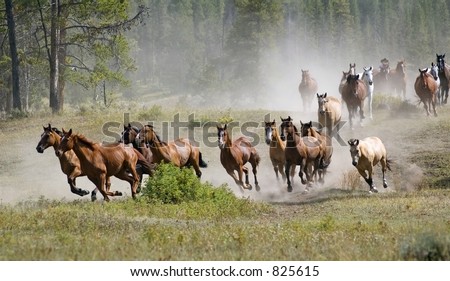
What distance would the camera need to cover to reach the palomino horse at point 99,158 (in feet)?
65.9

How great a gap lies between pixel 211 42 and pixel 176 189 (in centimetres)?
10990

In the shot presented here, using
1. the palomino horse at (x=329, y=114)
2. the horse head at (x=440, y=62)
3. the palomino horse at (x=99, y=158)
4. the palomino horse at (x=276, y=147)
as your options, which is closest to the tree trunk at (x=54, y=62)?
the palomino horse at (x=329, y=114)

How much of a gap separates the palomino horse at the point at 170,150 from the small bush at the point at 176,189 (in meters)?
1.29

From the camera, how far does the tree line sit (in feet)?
147

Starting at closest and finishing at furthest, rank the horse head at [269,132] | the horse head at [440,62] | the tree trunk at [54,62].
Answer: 1. the horse head at [269,132]
2. the horse head at [440,62]
3. the tree trunk at [54,62]

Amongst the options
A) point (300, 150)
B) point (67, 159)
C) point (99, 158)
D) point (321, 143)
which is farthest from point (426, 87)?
point (99, 158)

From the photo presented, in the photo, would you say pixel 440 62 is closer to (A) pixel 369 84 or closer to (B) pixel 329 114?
(A) pixel 369 84

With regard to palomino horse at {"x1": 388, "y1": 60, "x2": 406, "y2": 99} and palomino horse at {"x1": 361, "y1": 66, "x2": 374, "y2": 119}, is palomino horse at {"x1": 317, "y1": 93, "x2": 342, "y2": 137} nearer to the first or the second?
palomino horse at {"x1": 361, "y1": 66, "x2": 374, "y2": 119}

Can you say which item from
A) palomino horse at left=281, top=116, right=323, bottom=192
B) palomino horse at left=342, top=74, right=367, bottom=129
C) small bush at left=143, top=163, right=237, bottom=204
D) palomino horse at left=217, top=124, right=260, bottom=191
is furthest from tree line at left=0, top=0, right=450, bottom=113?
small bush at left=143, top=163, right=237, bottom=204

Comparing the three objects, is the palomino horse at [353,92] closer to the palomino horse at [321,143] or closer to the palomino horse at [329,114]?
the palomino horse at [329,114]

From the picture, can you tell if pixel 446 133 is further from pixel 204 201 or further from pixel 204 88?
pixel 204 88

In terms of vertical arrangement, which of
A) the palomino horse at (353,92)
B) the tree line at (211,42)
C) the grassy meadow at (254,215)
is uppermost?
the tree line at (211,42)

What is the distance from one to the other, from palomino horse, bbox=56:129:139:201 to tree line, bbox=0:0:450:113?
904 inches
